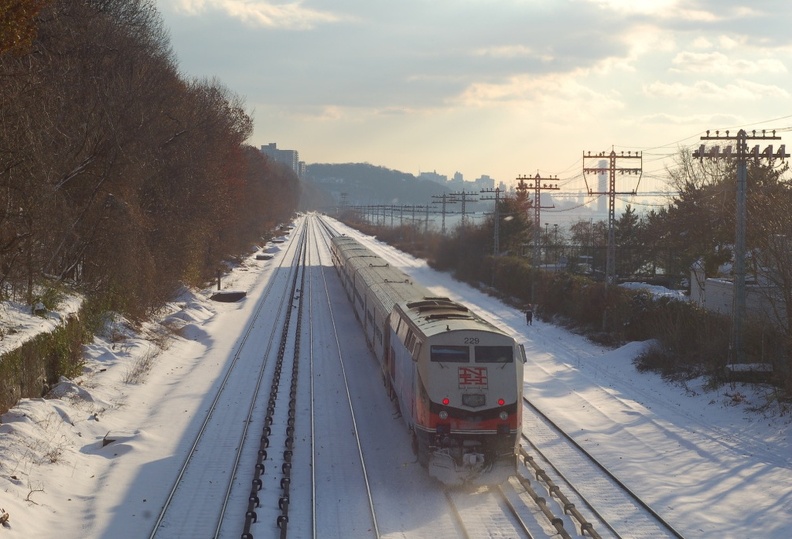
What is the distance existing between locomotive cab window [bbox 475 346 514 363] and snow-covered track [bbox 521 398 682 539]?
2443 mm

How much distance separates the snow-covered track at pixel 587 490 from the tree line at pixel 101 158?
514 inches

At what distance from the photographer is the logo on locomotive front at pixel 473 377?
15367 mm

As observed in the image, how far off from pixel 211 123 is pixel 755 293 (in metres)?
31.1

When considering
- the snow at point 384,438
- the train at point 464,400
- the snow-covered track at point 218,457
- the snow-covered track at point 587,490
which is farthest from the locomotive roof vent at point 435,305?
the snow-covered track at point 218,457

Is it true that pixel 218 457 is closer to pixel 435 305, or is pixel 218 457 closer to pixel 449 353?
pixel 449 353

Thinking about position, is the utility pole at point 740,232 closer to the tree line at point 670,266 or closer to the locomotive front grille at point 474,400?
the tree line at point 670,266

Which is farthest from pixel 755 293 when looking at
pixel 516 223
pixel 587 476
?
pixel 516 223

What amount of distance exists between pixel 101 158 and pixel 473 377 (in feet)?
59.0

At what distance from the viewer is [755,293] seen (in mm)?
26359

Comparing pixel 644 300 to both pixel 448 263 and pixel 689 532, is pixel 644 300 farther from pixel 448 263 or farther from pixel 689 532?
pixel 448 263

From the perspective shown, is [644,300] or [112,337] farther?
[644,300]

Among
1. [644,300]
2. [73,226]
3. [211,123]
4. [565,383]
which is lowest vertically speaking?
[565,383]

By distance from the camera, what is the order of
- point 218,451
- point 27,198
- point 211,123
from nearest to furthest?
point 218,451 < point 27,198 < point 211,123

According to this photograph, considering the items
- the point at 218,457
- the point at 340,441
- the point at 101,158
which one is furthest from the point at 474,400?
the point at 101,158
